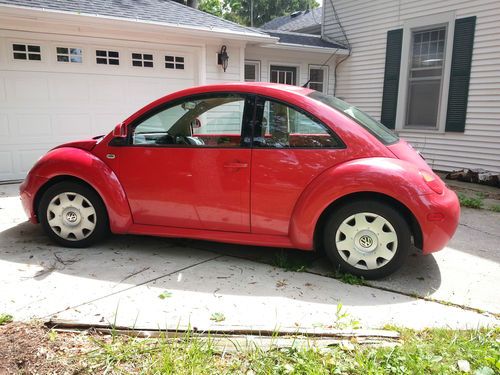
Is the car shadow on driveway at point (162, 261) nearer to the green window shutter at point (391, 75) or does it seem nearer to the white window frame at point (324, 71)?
the green window shutter at point (391, 75)

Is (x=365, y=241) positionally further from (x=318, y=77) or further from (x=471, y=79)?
(x=318, y=77)

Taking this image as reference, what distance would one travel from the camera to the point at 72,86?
739 cm

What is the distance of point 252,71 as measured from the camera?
10.9m

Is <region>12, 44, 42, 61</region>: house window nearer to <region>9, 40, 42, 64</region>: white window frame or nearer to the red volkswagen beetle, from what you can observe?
<region>9, 40, 42, 64</region>: white window frame

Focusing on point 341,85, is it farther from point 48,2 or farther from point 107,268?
point 107,268

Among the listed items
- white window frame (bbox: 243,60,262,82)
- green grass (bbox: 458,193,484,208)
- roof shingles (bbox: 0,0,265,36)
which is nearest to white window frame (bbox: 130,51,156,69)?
roof shingles (bbox: 0,0,265,36)

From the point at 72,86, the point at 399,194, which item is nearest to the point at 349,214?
the point at 399,194

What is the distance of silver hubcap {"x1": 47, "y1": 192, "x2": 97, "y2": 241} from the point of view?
4.00m

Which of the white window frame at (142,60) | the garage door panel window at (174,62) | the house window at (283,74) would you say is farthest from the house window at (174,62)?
the house window at (283,74)

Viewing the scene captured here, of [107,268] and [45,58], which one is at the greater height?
[45,58]

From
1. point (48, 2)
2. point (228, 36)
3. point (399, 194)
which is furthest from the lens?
point (228, 36)

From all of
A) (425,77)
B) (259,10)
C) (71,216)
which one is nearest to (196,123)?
(71,216)

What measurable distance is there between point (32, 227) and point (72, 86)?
356 cm

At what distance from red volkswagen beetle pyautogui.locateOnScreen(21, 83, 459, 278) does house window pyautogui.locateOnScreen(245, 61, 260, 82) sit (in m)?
7.29
